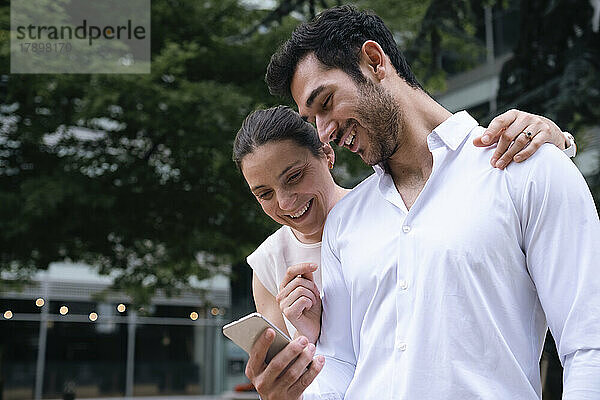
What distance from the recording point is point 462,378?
1408 mm

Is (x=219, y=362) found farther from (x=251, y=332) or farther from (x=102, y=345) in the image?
(x=251, y=332)

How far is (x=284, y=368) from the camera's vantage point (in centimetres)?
152

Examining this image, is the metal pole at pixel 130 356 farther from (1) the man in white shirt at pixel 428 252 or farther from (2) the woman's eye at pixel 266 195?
(1) the man in white shirt at pixel 428 252

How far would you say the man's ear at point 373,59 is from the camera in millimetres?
1714

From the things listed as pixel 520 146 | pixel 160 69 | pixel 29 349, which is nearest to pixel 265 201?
pixel 520 146

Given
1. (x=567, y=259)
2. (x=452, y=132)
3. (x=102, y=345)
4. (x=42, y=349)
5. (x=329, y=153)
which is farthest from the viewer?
(x=102, y=345)

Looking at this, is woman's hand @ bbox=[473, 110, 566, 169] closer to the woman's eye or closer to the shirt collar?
the shirt collar

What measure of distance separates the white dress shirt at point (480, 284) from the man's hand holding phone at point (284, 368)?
110mm

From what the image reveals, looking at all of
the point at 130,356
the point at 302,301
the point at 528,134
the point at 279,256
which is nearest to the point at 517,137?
the point at 528,134

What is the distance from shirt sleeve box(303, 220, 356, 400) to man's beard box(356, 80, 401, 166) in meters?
0.27

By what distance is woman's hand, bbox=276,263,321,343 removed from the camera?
1683mm

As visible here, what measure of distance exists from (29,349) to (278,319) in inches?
604

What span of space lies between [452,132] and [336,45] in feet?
1.08

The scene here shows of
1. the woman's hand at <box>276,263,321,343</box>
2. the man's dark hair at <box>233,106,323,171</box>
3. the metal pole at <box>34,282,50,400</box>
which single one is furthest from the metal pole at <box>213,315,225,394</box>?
the woman's hand at <box>276,263,321,343</box>
